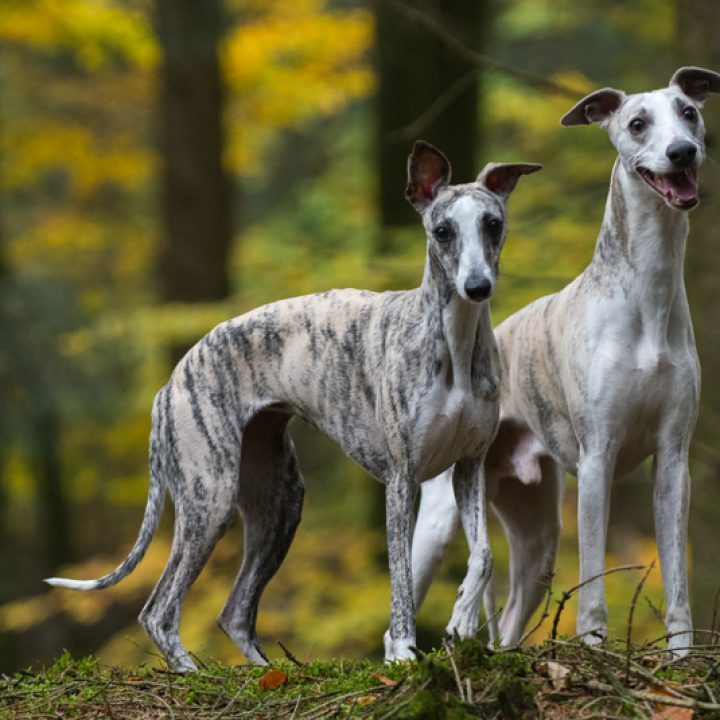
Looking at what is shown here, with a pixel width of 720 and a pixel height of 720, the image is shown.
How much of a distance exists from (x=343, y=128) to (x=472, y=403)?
44.0 ft

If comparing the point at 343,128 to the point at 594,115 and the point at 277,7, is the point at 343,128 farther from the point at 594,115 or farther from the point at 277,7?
→ the point at 594,115

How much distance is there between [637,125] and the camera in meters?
5.04

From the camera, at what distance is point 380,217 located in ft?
34.6

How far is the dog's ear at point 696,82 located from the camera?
5324 mm

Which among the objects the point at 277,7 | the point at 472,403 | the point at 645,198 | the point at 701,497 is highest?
the point at 277,7

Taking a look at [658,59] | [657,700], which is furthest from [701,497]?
[658,59]

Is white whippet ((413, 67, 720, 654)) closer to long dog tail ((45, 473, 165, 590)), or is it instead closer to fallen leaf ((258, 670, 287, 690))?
fallen leaf ((258, 670, 287, 690))

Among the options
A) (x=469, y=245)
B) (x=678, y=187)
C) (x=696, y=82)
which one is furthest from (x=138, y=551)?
(x=696, y=82)

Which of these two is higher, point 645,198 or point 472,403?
point 645,198

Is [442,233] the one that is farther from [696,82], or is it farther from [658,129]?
[696,82]

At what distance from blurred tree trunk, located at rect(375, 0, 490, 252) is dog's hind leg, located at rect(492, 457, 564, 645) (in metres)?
3.74

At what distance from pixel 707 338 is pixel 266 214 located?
12.2 meters

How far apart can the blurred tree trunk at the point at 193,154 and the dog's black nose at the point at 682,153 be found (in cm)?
755

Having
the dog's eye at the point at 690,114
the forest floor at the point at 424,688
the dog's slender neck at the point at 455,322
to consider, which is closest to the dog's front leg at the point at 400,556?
the forest floor at the point at 424,688
